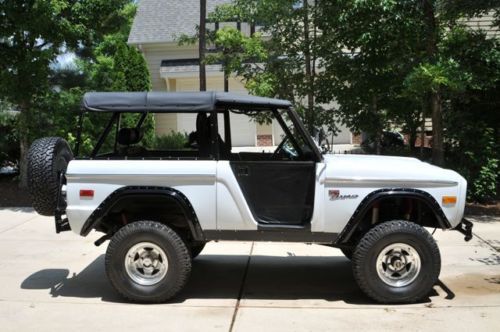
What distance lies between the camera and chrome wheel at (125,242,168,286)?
543cm

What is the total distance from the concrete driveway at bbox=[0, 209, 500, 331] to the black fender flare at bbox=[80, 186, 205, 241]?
779 millimetres

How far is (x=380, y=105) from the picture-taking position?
1125cm

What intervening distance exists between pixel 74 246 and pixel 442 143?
639cm

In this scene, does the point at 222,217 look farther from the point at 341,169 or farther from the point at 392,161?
the point at 392,161

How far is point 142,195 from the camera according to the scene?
213 inches

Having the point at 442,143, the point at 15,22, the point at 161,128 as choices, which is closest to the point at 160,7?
the point at 161,128

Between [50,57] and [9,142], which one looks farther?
[9,142]

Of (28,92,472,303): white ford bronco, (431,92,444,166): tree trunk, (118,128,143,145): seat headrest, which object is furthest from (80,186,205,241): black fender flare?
(431,92,444,166): tree trunk

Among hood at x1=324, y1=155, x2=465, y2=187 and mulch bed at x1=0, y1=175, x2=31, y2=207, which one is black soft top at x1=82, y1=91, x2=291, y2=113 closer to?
hood at x1=324, y1=155, x2=465, y2=187

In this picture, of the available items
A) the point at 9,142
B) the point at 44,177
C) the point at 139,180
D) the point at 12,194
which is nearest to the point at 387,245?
the point at 139,180

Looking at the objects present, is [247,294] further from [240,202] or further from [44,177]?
[44,177]

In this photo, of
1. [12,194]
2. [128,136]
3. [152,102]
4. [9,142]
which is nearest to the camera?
[152,102]

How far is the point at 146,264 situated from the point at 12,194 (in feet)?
23.9

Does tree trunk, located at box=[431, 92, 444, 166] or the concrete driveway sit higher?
tree trunk, located at box=[431, 92, 444, 166]
